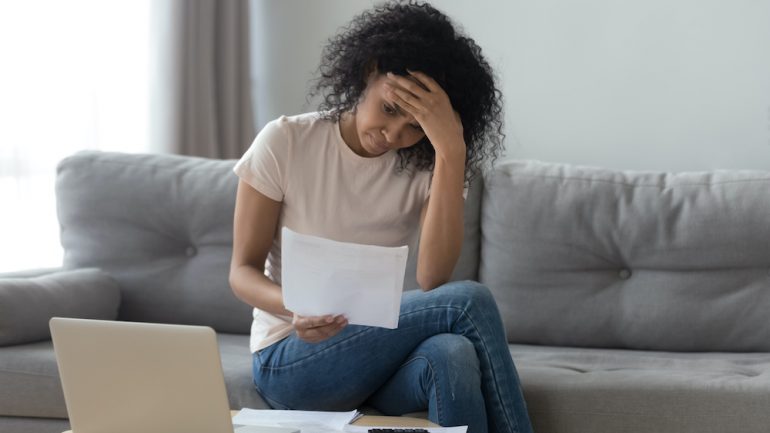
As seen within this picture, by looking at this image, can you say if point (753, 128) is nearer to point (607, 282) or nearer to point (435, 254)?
point (607, 282)

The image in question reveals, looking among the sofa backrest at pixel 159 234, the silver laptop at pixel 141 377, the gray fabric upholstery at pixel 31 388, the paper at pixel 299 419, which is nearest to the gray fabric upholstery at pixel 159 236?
the sofa backrest at pixel 159 234

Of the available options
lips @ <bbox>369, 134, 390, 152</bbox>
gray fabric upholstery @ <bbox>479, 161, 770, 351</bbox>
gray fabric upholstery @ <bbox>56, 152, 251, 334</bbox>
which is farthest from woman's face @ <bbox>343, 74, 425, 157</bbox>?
gray fabric upholstery @ <bbox>56, 152, 251, 334</bbox>

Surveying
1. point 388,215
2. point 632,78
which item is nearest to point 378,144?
point 388,215

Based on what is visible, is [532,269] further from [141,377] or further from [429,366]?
[141,377]

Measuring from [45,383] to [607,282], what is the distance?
1299 mm

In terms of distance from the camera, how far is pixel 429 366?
5.53ft

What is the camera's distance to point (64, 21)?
9.23 ft

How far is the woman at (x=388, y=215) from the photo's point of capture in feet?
5.61

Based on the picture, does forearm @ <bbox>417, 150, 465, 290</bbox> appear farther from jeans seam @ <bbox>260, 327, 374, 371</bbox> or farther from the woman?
jeans seam @ <bbox>260, 327, 374, 371</bbox>

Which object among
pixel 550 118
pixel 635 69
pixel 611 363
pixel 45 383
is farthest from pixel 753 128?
pixel 45 383

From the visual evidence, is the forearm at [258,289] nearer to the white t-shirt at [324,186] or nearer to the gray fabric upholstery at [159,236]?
the white t-shirt at [324,186]

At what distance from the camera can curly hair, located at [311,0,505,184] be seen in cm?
181

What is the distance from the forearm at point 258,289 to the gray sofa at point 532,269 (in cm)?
23

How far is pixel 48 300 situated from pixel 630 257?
1360 millimetres
